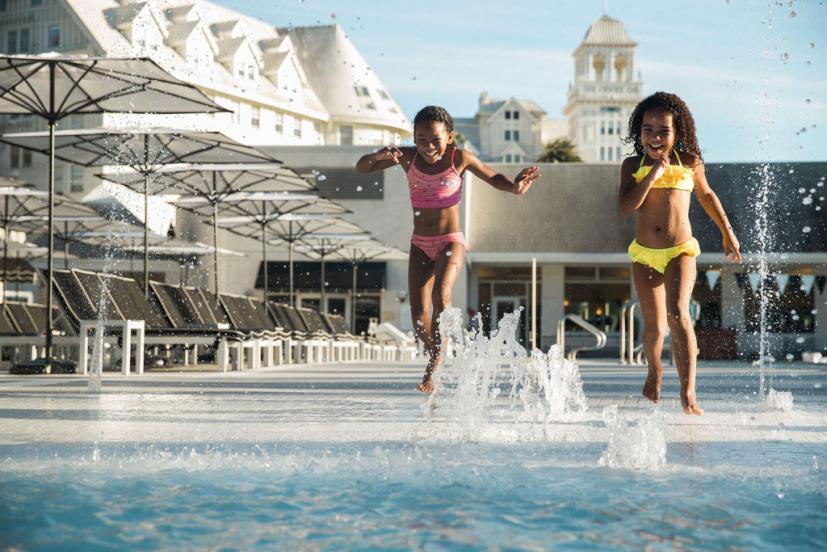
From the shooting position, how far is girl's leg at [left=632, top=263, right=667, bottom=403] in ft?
21.6

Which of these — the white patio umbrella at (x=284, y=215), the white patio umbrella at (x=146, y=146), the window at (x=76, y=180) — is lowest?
the white patio umbrella at (x=284, y=215)

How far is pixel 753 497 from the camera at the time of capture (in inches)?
135

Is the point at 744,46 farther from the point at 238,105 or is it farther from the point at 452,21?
the point at 238,105

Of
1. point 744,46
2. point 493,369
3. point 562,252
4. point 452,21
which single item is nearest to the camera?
point 493,369

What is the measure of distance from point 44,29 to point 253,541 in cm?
5006

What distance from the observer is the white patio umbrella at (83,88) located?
A: 11641 mm

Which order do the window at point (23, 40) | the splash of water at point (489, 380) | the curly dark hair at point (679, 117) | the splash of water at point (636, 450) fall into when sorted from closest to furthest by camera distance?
1. the splash of water at point (636, 450)
2. the splash of water at point (489, 380)
3. the curly dark hair at point (679, 117)
4. the window at point (23, 40)

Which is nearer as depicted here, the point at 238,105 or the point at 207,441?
the point at 207,441

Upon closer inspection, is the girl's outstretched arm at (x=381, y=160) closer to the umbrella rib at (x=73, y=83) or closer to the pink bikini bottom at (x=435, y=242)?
the pink bikini bottom at (x=435, y=242)

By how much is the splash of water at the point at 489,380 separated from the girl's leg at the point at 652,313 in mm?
453

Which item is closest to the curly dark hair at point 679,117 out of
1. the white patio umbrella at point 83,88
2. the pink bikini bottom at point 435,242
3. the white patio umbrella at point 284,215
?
the pink bikini bottom at point 435,242

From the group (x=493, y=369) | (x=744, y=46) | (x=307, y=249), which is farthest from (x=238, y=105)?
(x=493, y=369)

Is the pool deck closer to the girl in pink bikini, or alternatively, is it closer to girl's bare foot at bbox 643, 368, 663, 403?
girl's bare foot at bbox 643, 368, 663, 403

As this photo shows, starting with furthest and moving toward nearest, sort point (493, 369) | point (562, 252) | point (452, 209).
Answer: point (562, 252) < point (452, 209) < point (493, 369)
